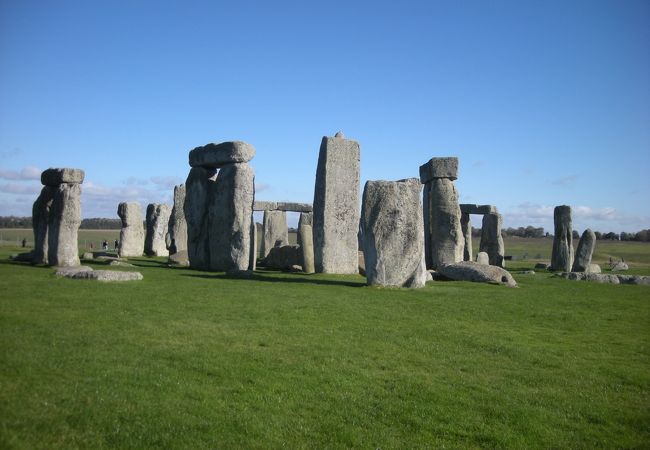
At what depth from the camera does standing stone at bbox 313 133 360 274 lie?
57.5 ft

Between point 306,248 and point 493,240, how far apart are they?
Result: 10593 millimetres

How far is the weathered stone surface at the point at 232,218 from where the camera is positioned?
17.3m

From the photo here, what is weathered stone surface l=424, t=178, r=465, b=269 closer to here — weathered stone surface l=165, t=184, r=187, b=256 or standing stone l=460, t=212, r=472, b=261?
standing stone l=460, t=212, r=472, b=261

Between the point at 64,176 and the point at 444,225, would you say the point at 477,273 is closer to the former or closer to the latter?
the point at 444,225

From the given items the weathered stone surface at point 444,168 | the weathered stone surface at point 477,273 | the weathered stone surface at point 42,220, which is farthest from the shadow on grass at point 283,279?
the weathered stone surface at point 444,168

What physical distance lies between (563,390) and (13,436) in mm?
5205

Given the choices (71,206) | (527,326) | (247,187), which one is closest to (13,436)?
(527,326)

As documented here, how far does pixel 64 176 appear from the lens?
1520 cm

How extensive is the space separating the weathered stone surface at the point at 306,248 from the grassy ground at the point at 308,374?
26.6ft

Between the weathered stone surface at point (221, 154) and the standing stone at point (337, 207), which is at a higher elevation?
the weathered stone surface at point (221, 154)

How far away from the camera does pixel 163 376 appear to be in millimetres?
5750

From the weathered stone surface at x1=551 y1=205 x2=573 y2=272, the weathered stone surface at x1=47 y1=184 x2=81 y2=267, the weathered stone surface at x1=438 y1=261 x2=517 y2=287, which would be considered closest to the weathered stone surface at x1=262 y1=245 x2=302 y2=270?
the weathered stone surface at x1=438 y1=261 x2=517 y2=287

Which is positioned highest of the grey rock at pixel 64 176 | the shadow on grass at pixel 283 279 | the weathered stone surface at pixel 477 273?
the grey rock at pixel 64 176

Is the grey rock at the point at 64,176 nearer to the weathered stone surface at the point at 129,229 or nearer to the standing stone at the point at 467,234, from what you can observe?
the weathered stone surface at the point at 129,229
